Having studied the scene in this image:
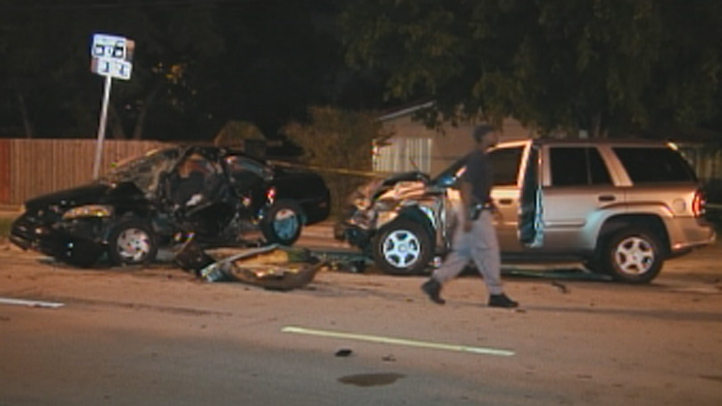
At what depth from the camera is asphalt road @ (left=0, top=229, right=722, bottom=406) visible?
6984 millimetres

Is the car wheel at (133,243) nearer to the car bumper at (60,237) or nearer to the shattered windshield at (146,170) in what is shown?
the car bumper at (60,237)

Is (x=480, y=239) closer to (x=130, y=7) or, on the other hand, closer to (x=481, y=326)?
(x=481, y=326)

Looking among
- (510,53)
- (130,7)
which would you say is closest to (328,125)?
(510,53)

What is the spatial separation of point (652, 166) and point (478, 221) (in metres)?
3.64

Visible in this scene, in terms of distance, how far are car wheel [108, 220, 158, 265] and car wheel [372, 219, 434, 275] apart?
2886 millimetres

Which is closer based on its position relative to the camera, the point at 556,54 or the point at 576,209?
the point at 576,209

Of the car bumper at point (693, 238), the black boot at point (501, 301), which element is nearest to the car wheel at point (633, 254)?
the car bumper at point (693, 238)

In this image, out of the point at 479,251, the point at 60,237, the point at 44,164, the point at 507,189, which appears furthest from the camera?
the point at 44,164

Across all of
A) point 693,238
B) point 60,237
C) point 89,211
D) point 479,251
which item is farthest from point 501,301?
point 60,237

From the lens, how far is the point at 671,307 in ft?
34.1

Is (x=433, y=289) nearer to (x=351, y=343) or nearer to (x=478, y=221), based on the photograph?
(x=478, y=221)

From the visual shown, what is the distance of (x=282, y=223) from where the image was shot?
563 inches

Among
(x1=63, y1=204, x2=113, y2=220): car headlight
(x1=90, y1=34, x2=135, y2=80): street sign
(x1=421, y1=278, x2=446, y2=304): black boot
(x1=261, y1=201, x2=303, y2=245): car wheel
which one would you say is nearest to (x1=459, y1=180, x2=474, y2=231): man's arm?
(x1=421, y1=278, x2=446, y2=304): black boot

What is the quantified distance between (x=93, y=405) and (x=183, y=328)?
2538 millimetres
